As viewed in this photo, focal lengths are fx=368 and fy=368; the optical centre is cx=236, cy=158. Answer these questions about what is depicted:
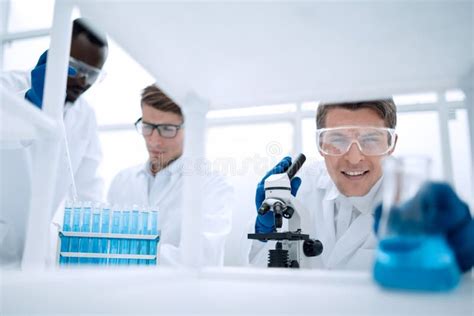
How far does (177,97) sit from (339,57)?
1.22 ft

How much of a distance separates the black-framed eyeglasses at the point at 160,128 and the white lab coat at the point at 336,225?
0.79 metres

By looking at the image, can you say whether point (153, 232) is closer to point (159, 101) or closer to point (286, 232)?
point (286, 232)

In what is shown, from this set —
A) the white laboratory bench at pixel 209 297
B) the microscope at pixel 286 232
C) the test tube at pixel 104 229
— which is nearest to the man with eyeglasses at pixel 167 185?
the test tube at pixel 104 229

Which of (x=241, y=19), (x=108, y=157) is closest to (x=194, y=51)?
(x=241, y=19)

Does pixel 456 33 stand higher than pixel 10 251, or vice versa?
pixel 456 33

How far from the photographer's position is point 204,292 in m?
0.51

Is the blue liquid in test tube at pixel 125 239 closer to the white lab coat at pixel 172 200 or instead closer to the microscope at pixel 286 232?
the white lab coat at pixel 172 200

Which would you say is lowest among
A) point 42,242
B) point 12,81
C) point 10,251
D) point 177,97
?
point 10,251

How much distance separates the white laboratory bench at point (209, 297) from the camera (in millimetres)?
389

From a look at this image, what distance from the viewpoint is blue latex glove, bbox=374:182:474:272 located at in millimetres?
525

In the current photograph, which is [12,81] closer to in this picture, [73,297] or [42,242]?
[42,242]

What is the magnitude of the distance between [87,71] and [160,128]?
58 centimetres

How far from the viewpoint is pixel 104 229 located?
1.51 meters

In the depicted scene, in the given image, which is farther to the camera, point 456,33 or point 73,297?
point 456,33
